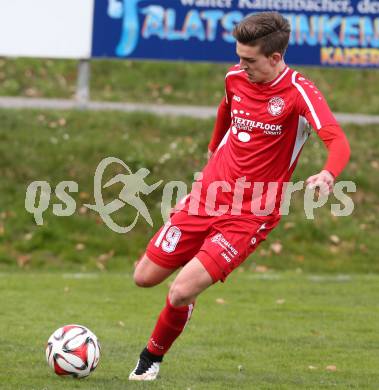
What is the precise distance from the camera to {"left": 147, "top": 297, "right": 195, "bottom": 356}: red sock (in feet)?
22.6

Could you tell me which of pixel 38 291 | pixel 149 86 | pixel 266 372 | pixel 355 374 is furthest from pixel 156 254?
pixel 149 86

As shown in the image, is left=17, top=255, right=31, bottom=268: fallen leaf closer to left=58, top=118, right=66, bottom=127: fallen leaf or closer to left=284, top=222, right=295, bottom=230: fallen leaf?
left=58, top=118, right=66, bottom=127: fallen leaf

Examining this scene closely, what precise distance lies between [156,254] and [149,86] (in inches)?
453

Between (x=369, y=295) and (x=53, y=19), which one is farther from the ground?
(x=53, y=19)

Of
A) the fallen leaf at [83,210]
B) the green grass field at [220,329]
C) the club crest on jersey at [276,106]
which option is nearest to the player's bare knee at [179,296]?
the green grass field at [220,329]

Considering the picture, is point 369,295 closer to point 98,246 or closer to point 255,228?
point 98,246

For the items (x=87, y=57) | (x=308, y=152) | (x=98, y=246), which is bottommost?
(x=98, y=246)

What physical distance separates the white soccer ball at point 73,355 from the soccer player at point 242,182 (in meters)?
0.31

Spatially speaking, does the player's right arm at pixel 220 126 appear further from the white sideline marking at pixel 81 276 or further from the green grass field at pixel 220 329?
the white sideline marking at pixel 81 276

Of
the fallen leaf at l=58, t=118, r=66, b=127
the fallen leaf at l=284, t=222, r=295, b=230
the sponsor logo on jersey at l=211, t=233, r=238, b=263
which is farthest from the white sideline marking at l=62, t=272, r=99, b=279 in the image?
the sponsor logo on jersey at l=211, t=233, r=238, b=263

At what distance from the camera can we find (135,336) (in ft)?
29.1

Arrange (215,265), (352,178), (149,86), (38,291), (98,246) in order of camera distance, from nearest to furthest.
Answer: (215,265)
(38,291)
(98,246)
(352,178)
(149,86)

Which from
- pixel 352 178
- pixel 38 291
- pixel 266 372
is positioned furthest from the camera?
pixel 352 178

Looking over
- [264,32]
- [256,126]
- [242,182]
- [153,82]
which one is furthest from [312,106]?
[153,82]
